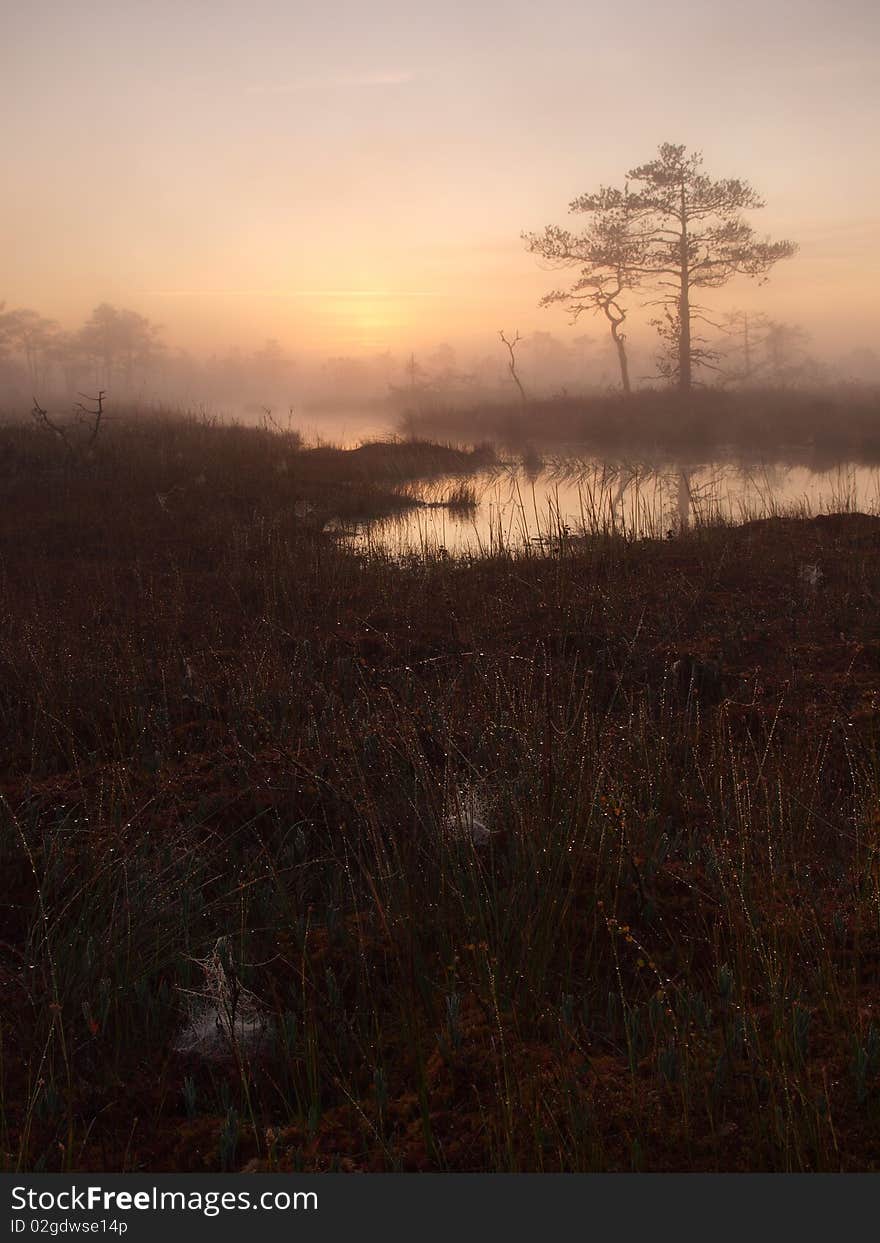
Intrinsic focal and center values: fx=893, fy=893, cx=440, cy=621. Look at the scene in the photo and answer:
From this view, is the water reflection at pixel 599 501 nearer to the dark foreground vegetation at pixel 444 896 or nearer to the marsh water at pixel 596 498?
the marsh water at pixel 596 498

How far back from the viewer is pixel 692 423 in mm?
27656

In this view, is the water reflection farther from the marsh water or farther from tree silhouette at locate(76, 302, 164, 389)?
tree silhouette at locate(76, 302, 164, 389)

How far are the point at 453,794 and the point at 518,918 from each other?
41.3 inches

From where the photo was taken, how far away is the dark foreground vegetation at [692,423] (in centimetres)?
2436

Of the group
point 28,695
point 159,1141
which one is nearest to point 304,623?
point 28,695

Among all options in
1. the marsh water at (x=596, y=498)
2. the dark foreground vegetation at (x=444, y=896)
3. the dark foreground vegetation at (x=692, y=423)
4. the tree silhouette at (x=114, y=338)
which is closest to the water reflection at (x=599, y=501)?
the marsh water at (x=596, y=498)

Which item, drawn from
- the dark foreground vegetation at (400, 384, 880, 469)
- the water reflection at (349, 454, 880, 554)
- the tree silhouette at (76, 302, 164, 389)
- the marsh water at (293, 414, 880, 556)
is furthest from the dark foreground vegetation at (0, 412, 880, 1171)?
the tree silhouette at (76, 302, 164, 389)

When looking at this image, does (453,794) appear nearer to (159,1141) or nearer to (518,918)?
(518,918)

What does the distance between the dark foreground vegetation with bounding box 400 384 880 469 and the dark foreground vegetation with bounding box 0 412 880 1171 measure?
1781 cm

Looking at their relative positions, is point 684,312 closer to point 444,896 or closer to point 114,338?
point 444,896

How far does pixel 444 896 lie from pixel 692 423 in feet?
87.3

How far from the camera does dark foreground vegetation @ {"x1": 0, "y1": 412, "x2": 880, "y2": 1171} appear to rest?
2248mm

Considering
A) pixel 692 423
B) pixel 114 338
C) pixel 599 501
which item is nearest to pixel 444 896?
pixel 599 501

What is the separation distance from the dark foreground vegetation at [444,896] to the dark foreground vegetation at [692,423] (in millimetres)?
17808
